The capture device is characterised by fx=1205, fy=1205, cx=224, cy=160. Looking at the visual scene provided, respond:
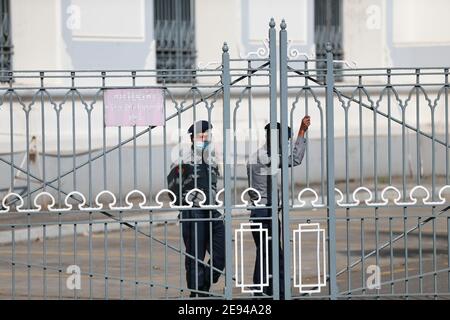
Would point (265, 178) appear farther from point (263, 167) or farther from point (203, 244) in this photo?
point (203, 244)

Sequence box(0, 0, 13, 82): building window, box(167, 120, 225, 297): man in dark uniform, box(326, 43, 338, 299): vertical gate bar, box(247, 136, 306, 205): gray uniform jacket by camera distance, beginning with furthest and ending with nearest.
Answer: box(0, 0, 13, 82): building window < box(247, 136, 306, 205): gray uniform jacket < box(167, 120, 225, 297): man in dark uniform < box(326, 43, 338, 299): vertical gate bar

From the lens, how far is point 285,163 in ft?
33.7

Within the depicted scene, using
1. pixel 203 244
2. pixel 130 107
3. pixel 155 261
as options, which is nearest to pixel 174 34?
pixel 155 261

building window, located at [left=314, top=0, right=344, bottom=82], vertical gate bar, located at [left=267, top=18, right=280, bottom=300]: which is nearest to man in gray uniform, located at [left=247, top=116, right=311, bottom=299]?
vertical gate bar, located at [left=267, top=18, right=280, bottom=300]

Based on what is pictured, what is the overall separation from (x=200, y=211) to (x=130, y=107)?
117 centimetres

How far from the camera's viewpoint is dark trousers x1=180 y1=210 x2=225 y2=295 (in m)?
10.7

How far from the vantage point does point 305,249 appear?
1510 cm

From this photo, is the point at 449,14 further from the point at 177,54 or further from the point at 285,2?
the point at 177,54

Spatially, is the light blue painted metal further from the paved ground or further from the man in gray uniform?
the paved ground

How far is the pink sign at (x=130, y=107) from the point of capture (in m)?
10.2

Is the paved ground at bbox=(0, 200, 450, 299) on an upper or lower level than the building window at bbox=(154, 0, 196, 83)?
lower

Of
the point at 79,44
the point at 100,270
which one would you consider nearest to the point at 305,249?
the point at 100,270

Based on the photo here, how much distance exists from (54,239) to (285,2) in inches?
304

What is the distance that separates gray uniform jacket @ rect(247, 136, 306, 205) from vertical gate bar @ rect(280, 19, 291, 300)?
0.61 ft
